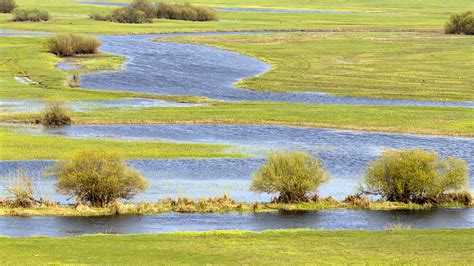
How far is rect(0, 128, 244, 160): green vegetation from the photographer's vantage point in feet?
187

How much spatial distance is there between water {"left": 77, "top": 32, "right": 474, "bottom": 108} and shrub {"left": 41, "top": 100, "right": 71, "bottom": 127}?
55.8 feet

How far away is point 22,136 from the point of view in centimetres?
6284

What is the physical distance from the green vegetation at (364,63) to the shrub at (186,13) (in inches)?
1208

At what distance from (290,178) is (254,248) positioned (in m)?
10.6

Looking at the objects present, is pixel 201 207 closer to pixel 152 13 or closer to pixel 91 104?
pixel 91 104

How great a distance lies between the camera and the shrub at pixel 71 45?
4456 inches

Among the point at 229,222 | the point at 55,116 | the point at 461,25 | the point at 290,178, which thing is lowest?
the point at 229,222

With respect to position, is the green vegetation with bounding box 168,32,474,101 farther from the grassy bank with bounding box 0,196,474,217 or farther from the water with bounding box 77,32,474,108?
the grassy bank with bounding box 0,196,474,217

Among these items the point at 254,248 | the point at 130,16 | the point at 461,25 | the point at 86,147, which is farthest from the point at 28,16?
the point at 254,248

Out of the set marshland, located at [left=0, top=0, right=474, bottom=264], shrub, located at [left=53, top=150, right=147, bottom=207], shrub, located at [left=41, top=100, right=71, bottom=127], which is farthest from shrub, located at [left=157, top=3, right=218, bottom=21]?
shrub, located at [left=53, top=150, right=147, bottom=207]

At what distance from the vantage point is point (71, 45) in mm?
113562

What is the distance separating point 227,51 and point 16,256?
89909mm

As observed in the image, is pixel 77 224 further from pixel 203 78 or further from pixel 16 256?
pixel 203 78

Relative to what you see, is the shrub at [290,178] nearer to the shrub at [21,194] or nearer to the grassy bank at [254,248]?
the grassy bank at [254,248]
